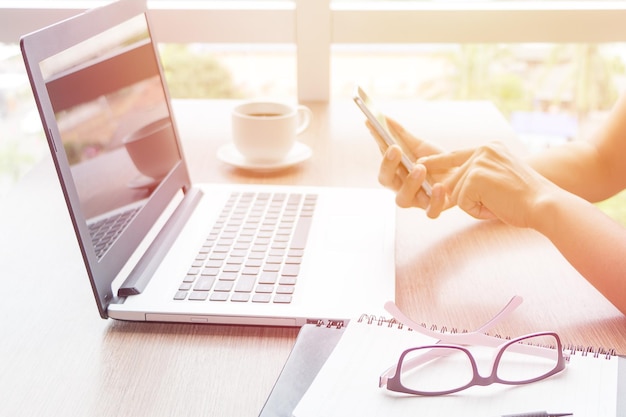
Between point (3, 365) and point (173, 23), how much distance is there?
1057 millimetres

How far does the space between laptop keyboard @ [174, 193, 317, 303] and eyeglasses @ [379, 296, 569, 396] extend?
18 centimetres

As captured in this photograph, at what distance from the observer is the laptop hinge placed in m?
0.73

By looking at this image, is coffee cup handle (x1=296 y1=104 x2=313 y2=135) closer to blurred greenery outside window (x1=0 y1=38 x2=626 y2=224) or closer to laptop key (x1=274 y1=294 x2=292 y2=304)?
laptop key (x1=274 y1=294 x2=292 y2=304)

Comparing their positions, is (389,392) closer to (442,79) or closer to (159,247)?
(159,247)

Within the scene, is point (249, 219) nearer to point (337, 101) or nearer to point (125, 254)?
point (125, 254)

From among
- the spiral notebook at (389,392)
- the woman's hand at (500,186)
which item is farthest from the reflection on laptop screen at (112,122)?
the woman's hand at (500,186)

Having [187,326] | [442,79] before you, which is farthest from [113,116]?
[442,79]

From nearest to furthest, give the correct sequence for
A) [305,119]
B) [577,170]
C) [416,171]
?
[416,171] < [577,170] < [305,119]

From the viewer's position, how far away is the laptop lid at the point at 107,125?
68 cm

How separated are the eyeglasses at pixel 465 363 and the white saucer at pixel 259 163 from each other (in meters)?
0.56

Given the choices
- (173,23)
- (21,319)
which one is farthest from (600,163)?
(173,23)

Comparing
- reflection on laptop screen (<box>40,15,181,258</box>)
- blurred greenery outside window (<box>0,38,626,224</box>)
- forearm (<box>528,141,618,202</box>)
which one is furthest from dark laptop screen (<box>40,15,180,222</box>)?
blurred greenery outside window (<box>0,38,626,224</box>)

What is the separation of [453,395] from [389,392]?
0.05 metres

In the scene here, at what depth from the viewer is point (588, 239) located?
778 mm
